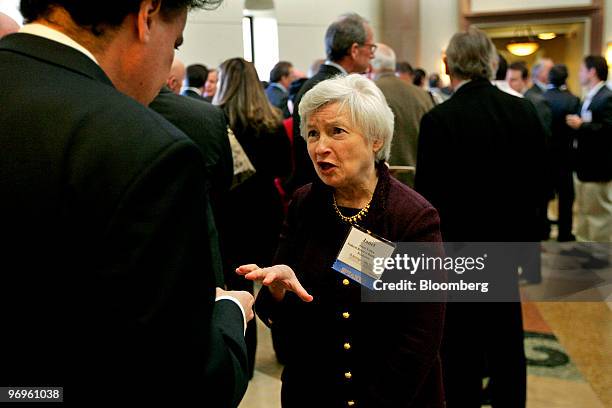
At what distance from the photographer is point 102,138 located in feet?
2.69

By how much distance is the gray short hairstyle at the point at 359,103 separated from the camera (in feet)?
5.95

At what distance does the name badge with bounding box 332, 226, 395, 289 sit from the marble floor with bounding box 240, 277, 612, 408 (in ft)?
5.65

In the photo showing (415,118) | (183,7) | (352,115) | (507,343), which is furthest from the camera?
(415,118)

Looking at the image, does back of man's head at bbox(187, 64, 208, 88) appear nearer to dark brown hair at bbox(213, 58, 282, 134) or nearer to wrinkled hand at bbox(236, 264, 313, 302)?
dark brown hair at bbox(213, 58, 282, 134)

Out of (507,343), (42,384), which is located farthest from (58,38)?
(507,343)

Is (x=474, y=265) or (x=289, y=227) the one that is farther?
(x=474, y=265)

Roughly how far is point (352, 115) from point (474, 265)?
1296mm

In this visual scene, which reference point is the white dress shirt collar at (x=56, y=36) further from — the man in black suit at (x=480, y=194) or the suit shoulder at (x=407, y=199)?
the man in black suit at (x=480, y=194)

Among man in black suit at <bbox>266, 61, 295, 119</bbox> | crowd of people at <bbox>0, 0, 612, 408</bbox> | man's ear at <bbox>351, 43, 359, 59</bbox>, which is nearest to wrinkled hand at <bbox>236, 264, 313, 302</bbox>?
crowd of people at <bbox>0, 0, 612, 408</bbox>

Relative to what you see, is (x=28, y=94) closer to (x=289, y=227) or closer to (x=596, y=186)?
(x=289, y=227)

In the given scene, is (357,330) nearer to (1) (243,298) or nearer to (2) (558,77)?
(1) (243,298)

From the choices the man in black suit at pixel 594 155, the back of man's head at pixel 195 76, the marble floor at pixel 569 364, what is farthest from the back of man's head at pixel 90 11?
the man in black suit at pixel 594 155

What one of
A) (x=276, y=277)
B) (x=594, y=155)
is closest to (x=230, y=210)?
(x=276, y=277)

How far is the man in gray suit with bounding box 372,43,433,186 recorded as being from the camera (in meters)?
3.69
